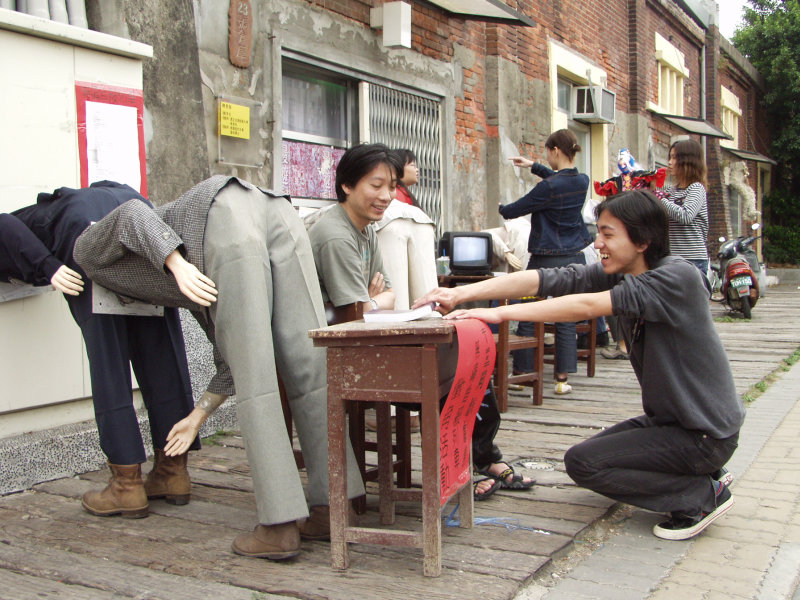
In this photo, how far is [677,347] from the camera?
129 inches

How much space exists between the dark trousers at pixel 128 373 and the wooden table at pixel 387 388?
1.14 m

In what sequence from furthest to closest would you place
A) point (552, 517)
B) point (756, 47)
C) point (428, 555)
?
point (756, 47) < point (552, 517) < point (428, 555)

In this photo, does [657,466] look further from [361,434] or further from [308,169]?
[308,169]

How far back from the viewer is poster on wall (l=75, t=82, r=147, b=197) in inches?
173

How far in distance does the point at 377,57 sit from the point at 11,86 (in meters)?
4.33

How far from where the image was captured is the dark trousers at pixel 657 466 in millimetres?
3338

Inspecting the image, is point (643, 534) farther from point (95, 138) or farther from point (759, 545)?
point (95, 138)

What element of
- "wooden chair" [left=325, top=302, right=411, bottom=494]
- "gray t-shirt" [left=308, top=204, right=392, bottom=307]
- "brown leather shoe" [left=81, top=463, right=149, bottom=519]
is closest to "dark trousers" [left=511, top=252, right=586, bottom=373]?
"wooden chair" [left=325, top=302, right=411, bottom=494]

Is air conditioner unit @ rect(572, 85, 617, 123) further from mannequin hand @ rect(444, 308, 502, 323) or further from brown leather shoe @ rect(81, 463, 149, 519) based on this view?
brown leather shoe @ rect(81, 463, 149, 519)

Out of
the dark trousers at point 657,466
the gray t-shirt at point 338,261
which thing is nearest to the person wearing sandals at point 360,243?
the gray t-shirt at point 338,261

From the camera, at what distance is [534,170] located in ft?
22.3

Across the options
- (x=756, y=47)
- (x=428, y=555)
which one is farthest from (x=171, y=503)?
(x=756, y=47)

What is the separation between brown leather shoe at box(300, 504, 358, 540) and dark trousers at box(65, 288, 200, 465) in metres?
0.86

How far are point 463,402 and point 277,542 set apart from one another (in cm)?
84
